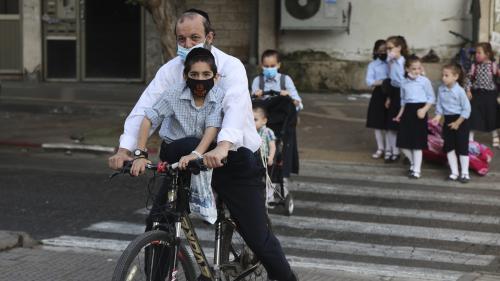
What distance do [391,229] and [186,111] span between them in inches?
162

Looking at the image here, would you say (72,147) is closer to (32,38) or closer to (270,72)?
(270,72)

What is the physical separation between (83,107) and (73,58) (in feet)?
14.1

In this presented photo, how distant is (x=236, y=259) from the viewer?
514 centimetres

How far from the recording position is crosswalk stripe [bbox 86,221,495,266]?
23.5ft

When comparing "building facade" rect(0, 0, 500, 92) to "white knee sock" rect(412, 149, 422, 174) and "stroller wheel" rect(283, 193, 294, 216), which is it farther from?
"stroller wheel" rect(283, 193, 294, 216)

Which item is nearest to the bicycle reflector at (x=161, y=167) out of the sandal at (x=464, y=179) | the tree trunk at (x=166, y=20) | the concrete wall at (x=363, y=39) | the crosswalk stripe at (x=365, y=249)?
the crosswalk stripe at (x=365, y=249)

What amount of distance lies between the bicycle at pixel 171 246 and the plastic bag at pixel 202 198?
0.12ft

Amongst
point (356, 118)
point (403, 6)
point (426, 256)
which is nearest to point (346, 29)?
point (403, 6)

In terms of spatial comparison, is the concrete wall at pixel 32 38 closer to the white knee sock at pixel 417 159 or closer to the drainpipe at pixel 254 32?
the drainpipe at pixel 254 32

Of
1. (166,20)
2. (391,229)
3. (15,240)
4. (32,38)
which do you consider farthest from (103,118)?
(15,240)

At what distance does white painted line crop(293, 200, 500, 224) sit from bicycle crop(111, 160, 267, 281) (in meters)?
4.24

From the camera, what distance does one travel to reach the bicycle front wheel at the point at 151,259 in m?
4.09

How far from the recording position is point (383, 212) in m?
8.88

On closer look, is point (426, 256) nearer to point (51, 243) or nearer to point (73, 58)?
point (51, 243)
